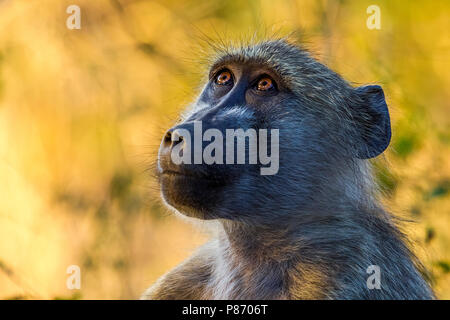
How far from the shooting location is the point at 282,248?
406cm

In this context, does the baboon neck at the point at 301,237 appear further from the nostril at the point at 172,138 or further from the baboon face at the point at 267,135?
the nostril at the point at 172,138

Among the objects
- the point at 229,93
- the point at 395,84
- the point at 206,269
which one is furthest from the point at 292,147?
the point at 395,84

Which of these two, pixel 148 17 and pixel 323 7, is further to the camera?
pixel 148 17

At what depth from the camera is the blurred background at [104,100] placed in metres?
7.77

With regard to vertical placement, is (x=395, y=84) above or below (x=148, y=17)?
below

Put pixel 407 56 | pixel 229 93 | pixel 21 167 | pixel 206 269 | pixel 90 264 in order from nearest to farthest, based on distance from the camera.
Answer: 1. pixel 229 93
2. pixel 206 269
3. pixel 90 264
4. pixel 407 56
5. pixel 21 167

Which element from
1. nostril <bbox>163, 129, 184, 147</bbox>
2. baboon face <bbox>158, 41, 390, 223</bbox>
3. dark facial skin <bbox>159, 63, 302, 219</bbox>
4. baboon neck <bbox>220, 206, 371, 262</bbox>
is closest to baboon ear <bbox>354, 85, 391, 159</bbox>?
baboon face <bbox>158, 41, 390, 223</bbox>

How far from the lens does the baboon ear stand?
4410 mm

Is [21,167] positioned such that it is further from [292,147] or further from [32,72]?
[292,147]

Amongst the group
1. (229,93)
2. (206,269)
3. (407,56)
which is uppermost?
(407,56)

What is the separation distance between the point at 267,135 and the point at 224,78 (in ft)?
2.26

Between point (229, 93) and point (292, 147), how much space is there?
0.51 meters

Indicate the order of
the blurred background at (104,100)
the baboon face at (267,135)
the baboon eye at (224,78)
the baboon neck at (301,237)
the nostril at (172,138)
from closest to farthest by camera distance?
the nostril at (172,138)
the baboon face at (267,135)
the baboon neck at (301,237)
the baboon eye at (224,78)
the blurred background at (104,100)

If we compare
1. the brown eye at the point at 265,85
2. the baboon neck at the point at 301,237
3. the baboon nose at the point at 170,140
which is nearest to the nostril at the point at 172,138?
the baboon nose at the point at 170,140
